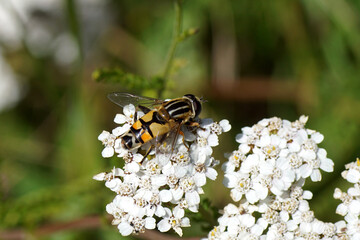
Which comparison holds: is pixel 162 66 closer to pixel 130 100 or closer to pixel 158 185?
pixel 130 100

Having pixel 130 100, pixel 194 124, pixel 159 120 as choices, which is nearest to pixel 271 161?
pixel 194 124

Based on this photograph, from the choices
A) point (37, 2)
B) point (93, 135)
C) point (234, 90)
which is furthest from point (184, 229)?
point (37, 2)

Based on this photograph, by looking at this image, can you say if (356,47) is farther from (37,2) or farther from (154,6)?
(37,2)

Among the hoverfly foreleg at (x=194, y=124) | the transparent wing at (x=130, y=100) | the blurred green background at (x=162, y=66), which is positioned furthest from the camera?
the blurred green background at (x=162, y=66)

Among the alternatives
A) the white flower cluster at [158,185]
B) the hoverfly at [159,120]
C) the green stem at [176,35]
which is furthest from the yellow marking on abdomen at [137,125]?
the green stem at [176,35]

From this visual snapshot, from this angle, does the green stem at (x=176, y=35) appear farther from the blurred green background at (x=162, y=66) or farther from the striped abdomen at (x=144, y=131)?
the blurred green background at (x=162, y=66)
